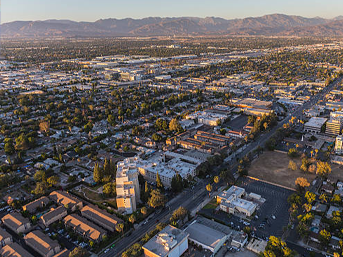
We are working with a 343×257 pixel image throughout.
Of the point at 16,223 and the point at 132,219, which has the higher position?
the point at 132,219

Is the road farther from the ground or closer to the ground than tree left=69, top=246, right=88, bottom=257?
closer to the ground

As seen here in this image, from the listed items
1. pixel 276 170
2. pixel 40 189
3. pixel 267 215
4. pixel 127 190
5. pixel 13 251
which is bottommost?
pixel 267 215

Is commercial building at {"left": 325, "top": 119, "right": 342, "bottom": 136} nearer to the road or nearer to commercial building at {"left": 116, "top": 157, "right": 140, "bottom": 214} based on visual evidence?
the road

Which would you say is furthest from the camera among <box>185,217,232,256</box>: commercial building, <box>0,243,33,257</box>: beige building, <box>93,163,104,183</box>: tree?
<box>93,163,104,183</box>: tree

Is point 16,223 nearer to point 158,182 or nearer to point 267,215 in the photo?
point 158,182

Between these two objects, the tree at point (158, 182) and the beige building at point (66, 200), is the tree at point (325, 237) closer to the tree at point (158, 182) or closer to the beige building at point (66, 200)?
the tree at point (158, 182)

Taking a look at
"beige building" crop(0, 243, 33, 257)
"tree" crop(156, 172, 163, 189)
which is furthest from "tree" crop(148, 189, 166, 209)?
"beige building" crop(0, 243, 33, 257)

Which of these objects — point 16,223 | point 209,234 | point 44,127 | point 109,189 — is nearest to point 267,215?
point 209,234

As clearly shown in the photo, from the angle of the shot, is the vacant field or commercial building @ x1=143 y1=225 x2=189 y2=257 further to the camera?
the vacant field
